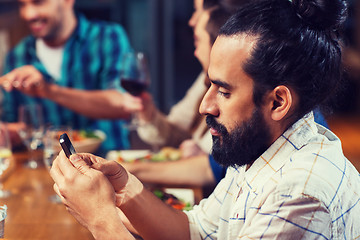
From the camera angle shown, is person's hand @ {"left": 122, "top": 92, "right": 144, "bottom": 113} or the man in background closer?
the man in background

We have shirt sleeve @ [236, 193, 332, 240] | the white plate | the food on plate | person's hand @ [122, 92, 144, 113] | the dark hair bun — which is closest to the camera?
shirt sleeve @ [236, 193, 332, 240]

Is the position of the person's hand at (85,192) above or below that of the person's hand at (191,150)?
above

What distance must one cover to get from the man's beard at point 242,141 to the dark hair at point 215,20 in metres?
0.75

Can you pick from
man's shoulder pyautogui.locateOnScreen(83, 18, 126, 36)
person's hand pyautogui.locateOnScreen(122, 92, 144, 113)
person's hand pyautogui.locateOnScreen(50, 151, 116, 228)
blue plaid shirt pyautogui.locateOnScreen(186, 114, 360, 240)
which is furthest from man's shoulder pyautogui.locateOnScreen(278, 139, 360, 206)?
man's shoulder pyautogui.locateOnScreen(83, 18, 126, 36)

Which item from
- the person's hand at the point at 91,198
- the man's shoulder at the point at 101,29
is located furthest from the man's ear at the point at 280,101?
the man's shoulder at the point at 101,29

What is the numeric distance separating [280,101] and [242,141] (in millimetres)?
122

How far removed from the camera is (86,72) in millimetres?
3092

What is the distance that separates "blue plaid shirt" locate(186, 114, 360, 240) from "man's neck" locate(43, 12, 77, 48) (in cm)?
232

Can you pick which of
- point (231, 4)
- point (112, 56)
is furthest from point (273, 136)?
point (112, 56)

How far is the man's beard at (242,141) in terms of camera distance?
98 cm

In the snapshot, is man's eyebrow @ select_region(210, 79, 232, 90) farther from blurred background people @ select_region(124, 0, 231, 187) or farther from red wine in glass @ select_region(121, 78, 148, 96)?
red wine in glass @ select_region(121, 78, 148, 96)

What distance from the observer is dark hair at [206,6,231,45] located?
1.69m

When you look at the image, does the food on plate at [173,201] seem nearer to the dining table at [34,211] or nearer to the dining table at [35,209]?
the dining table at [35,209]

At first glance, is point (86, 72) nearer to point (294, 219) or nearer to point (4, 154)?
point (4, 154)
